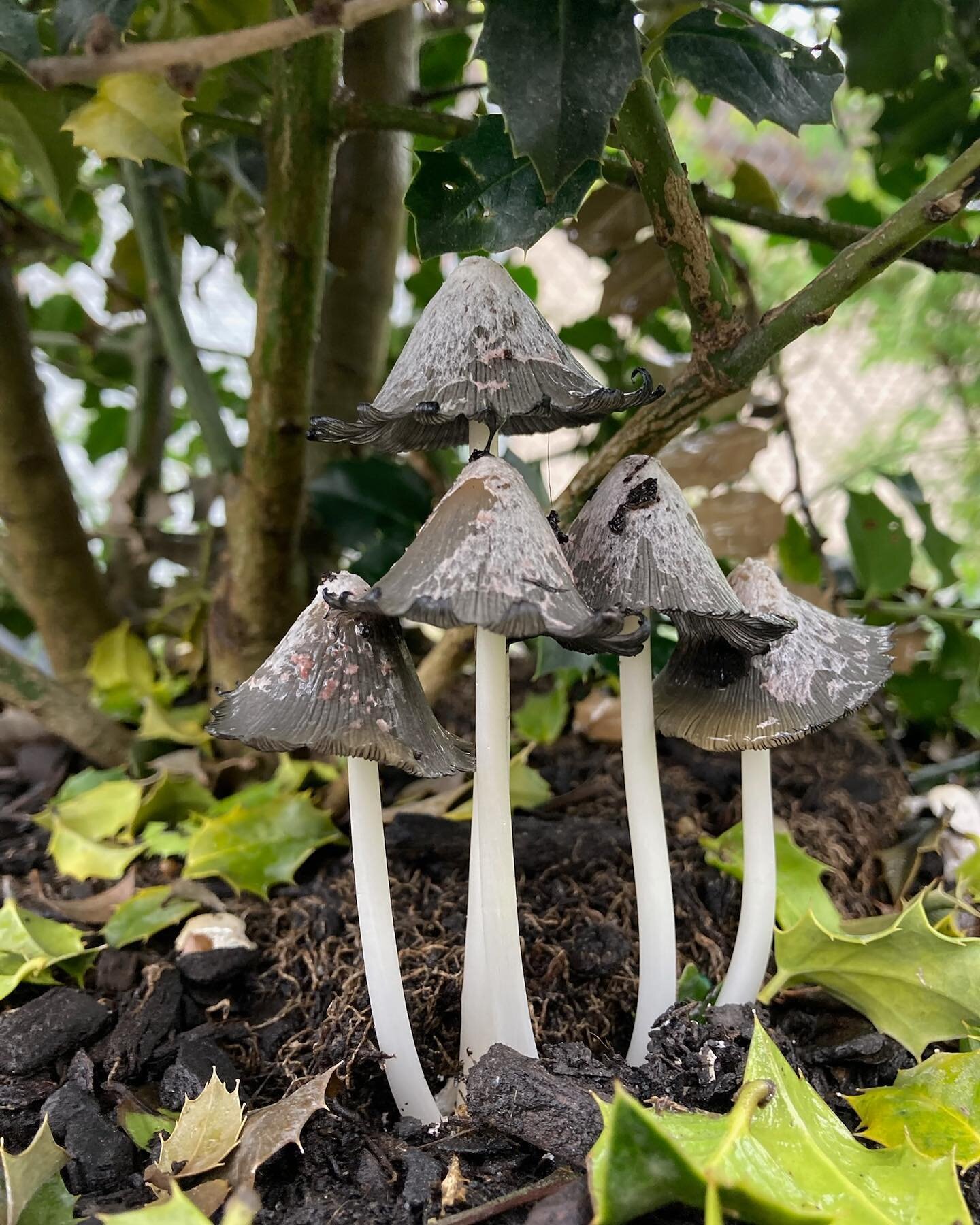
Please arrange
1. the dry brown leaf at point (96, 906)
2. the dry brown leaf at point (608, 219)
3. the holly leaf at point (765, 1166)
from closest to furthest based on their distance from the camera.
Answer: the holly leaf at point (765, 1166) → the dry brown leaf at point (96, 906) → the dry brown leaf at point (608, 219)

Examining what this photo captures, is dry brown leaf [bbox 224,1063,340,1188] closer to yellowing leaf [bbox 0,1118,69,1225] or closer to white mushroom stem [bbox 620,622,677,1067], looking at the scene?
yellowing leaf [bbox 0,1118,69,1225]

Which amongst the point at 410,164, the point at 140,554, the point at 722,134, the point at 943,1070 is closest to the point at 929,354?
the point at 722,134

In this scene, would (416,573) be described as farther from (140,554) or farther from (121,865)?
(140,554)

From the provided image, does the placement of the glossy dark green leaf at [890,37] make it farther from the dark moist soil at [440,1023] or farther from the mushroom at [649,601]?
the dark moist soil at [440,1023]

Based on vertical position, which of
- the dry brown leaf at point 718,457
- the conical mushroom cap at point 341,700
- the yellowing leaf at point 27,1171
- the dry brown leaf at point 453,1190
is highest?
the dry brown leaf at point 718,457

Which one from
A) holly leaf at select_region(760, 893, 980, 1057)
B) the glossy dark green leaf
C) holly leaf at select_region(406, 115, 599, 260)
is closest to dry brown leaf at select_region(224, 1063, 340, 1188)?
holly leaf at select_region(760, 893, 980, 1057)

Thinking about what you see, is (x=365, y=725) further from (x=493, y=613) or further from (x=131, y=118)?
(x=131, y=118)

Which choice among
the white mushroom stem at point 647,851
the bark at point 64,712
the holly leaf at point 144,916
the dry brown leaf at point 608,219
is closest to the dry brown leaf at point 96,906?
the holly leaf at point 144,916
